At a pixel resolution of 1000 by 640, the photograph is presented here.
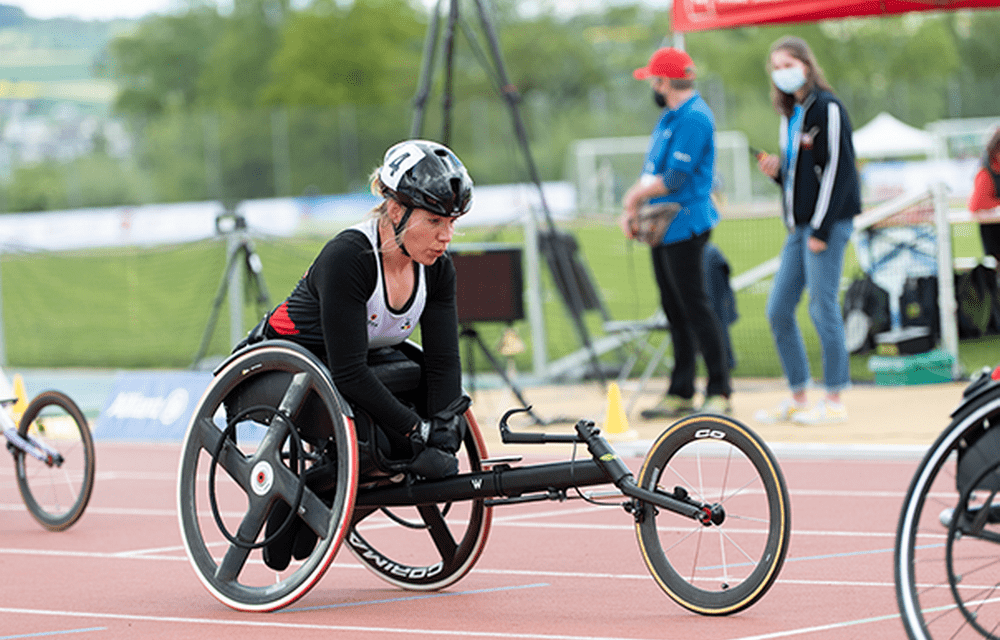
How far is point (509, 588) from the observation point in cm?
544

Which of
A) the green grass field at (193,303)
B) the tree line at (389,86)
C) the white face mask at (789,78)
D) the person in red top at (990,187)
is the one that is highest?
the tree line at (389,86)

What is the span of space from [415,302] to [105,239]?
3578 cm

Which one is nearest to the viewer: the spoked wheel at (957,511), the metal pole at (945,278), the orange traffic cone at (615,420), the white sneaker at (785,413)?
the spoked wheel at (957,511)

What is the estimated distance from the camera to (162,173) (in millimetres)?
48781

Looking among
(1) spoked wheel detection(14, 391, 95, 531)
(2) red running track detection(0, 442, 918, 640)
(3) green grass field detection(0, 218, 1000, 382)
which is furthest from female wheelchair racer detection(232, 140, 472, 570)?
(3) green grass field detection(0, 218, 1000, 382)

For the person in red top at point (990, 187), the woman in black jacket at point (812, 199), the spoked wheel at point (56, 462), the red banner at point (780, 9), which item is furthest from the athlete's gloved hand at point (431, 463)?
the person in red top at point (990, 187)

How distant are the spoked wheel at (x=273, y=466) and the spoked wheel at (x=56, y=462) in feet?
6.72

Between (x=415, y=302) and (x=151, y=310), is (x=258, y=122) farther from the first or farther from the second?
(x=415, y=302)

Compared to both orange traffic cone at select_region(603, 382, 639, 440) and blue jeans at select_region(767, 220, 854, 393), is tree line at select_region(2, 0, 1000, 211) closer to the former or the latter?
blue jeans at select_region(767, 220, 854, 393)

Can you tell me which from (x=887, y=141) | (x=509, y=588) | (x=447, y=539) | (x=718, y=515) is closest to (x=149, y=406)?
(x=447, y=539)

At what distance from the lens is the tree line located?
48.2 metres

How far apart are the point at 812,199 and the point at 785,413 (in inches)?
61.3

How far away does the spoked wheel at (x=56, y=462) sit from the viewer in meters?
7.03

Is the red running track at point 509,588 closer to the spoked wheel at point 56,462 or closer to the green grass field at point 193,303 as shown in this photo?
the spoked wheel at point 56,462
